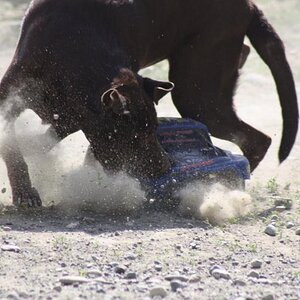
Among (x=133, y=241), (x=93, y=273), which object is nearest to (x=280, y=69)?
(x=133, y=241)

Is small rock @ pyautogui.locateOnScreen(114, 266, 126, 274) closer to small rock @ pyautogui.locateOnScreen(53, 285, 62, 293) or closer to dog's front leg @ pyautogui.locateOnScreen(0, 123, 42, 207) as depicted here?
small rock @ pyautogui.locateOnScreen(53, 285, 62, 293)

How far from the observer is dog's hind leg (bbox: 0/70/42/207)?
6379 mm

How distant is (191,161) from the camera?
21.8 ft

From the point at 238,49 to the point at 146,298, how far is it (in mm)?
3451

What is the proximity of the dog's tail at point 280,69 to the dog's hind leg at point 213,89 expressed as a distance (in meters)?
0.17

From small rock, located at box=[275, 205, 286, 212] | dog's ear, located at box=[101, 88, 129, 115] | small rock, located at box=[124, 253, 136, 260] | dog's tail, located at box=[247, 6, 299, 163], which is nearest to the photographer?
small rock, located at box=[124, 253, 136, 260]

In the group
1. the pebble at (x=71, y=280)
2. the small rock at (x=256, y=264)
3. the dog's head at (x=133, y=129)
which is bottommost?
the small rock at (x=256, y=264)

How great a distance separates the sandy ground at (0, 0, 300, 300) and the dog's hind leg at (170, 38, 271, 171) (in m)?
0.38

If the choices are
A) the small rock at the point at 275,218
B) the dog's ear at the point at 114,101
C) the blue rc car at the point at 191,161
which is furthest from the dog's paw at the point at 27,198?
the small rock at the point at 275,218

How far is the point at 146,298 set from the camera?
426 cm

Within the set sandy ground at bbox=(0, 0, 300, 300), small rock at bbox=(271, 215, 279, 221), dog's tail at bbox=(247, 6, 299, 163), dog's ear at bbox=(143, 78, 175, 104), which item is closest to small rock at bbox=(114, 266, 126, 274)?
sandy ground at bbox=(0, 0, 300, 300)

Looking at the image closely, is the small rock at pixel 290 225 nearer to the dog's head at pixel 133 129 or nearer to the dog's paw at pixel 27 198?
the dog's head at pixel 133 129

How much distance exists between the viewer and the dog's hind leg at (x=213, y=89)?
7.15 m

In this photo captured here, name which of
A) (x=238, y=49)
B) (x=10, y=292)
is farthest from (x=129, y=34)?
(x=10, y=292)
